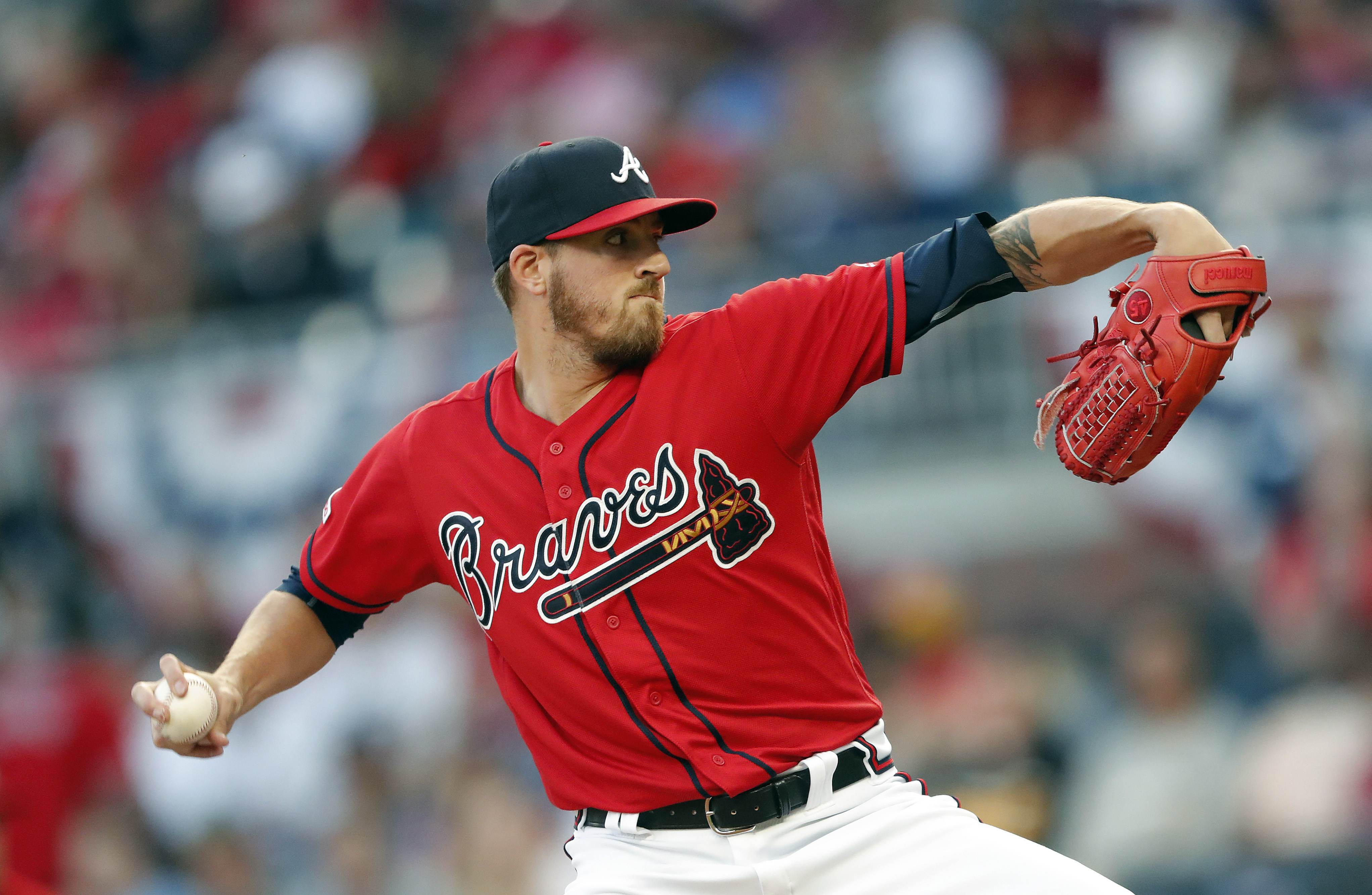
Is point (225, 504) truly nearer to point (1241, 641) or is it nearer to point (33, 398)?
point (33, 398)

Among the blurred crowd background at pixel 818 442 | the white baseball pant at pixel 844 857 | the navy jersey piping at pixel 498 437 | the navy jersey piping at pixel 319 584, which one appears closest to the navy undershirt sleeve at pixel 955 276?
the navy jersey piping at pixel 498 437

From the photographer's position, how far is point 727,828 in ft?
10.3

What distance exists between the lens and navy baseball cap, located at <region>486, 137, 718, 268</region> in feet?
10.9

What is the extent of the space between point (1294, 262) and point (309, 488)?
A: 4992mm

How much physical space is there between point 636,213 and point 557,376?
42 cm

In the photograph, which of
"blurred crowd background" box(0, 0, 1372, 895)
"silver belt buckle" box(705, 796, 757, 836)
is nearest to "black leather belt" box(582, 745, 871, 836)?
"silver belt buckle" box(705, 796, 757, 836)

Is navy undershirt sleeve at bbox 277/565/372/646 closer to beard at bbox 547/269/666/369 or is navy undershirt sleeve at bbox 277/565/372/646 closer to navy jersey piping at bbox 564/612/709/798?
navy jersey piping at bbox 564/612/709/798

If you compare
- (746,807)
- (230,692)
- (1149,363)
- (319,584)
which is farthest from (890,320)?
(230,692)

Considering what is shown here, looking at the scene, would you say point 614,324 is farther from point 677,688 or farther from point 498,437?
point 677,688

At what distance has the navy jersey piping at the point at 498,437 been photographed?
3359 mm

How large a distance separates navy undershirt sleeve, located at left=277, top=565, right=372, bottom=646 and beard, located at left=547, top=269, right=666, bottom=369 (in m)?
0.87

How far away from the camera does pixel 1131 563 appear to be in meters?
6.81

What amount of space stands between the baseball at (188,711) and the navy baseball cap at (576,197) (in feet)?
3.71

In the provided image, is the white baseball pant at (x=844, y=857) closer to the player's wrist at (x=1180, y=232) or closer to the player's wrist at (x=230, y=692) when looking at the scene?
the player's wrist at (x=230, y=692)
